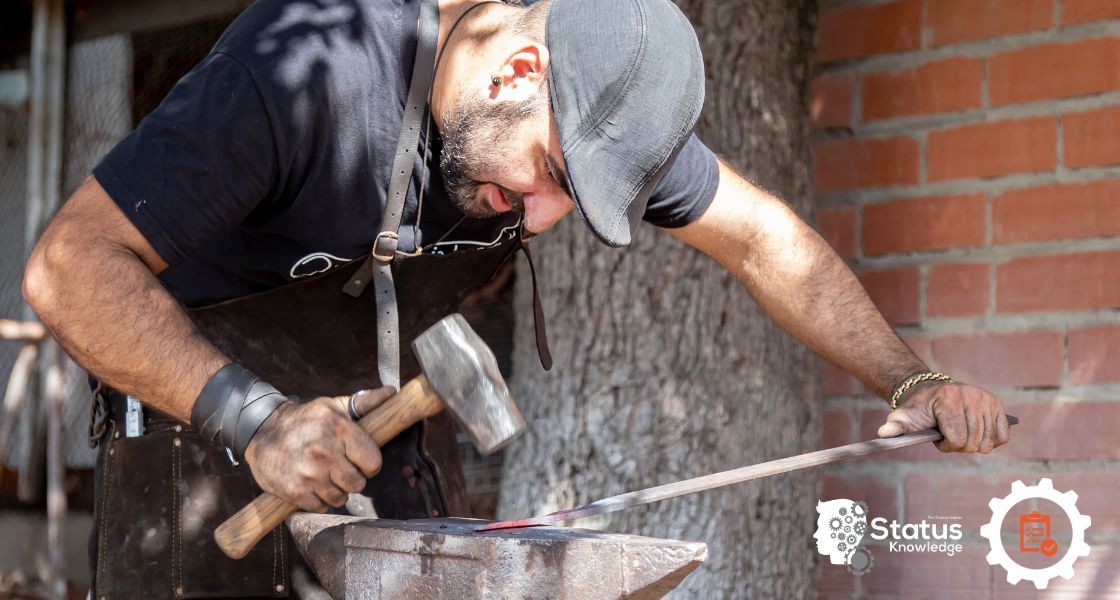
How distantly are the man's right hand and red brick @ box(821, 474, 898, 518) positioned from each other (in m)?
1.89

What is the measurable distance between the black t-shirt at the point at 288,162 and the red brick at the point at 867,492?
1258 mm

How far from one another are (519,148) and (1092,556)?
1997mm

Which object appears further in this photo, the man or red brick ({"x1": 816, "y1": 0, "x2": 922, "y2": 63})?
red brick ({"x1": 816, "y1": 0, "x2": 922, "y2": 63})

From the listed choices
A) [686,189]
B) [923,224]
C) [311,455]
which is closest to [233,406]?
[311,455]

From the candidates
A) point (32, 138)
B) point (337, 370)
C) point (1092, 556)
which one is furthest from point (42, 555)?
point (1092, 556)

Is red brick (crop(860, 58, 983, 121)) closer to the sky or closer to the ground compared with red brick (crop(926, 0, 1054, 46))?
closer to the ground

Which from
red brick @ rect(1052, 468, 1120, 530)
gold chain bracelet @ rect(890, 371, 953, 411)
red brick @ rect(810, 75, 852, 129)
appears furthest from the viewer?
red brick @ rect(810, 75, 852, 129)

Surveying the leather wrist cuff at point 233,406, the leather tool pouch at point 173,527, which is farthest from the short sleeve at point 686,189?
the leather tool pouch at point 173,527

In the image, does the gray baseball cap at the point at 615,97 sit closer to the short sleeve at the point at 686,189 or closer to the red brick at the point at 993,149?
the short sleeve at the point at 686,189

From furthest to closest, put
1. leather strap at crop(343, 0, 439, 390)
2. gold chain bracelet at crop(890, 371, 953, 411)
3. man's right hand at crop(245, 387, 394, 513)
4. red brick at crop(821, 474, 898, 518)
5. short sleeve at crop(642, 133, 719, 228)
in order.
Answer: red brick at crop(821, 474, 898, 518)
short sleeve at crop(642, 133, 719, 228)
gold chain bracelet at crop(890, 371, 953, 411)
leather strap at crop(343, 0, 439, 390)
man's right hand at crop(245, 387, 394, 513)

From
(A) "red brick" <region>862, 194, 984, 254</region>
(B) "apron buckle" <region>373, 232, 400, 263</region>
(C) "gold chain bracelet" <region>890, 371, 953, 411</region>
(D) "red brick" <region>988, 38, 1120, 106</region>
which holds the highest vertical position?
(D) "red brick" <region>988, 38, 1120, 106</region>

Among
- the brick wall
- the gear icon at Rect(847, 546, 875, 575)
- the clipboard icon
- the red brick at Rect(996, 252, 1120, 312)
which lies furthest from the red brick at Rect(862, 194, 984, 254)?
the gear icon at Rect(847, 546, 875, 575)

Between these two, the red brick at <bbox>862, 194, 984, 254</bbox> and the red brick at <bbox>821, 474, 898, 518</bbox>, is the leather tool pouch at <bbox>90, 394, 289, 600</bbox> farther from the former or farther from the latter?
the red brick at <bbox>862, 194, 984, 254</bbox>

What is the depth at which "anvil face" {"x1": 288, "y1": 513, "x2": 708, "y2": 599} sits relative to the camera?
178 centimetres
